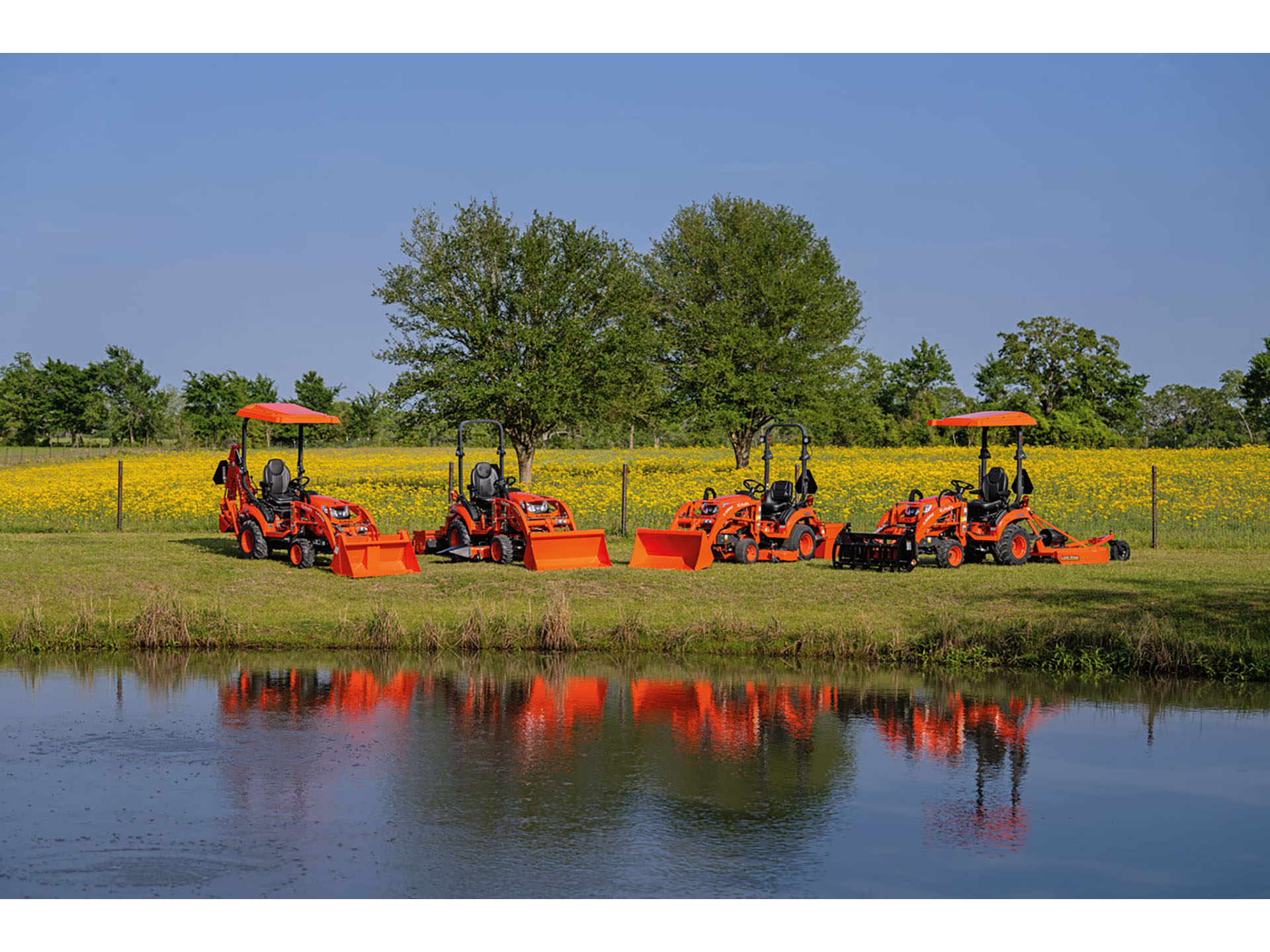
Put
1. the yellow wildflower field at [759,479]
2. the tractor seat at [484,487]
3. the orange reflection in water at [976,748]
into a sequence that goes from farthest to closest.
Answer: the yellow wildflower field at [759,479]
the tractor seat at [484,487]
the orange reflection in water at [976,748]

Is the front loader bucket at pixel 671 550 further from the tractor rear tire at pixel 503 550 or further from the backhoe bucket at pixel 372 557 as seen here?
the backhoe bucket at pixel 372 557

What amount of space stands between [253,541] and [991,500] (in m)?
13.6

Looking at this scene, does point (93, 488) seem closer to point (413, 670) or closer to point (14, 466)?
point (14, 466)

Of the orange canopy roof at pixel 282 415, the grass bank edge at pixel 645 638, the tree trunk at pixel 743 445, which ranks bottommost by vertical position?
the grass bank edge at pixel 645 638

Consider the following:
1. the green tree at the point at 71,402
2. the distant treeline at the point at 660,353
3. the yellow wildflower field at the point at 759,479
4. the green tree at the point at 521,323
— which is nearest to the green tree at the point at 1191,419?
the distant treeline at the point at 660,353

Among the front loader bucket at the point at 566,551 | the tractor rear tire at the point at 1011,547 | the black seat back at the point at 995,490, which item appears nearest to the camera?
the front loader bucket at the point at 566,551

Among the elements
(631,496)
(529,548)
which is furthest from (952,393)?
(529,548)

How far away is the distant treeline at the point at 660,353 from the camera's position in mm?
44031

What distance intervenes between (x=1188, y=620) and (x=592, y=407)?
A: 1183 inches

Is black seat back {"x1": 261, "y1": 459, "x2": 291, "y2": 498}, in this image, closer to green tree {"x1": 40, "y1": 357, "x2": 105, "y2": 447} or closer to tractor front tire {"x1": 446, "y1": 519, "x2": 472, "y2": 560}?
tractor front tire {"x1": 446, "y1": 519, "x2": 472, "y2": 560}

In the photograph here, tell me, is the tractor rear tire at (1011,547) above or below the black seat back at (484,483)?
below

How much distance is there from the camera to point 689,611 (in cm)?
1792

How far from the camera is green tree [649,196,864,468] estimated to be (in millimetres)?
53438

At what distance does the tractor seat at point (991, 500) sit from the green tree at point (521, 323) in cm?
2113
